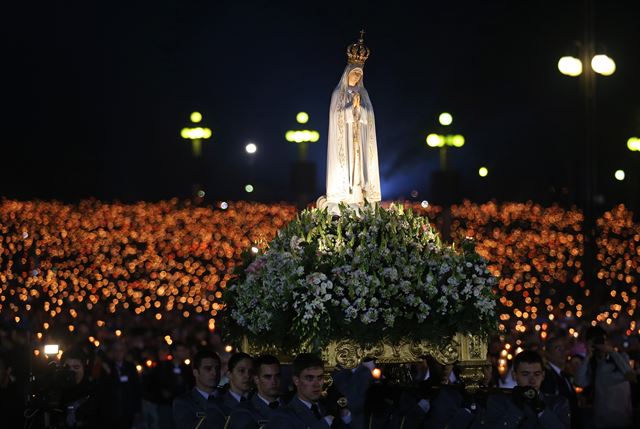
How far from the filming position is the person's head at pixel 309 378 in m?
10.3

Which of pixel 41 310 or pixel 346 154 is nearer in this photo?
pixel 346 154

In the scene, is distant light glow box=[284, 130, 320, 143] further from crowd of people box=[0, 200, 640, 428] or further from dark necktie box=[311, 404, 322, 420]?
dark necktie box=[311, 404, 322, 420]

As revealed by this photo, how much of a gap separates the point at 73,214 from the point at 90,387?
22847 mm

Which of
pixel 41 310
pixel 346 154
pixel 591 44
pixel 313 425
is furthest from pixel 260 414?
pixel 41 310

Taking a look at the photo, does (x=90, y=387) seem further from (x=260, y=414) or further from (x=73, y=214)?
(x=73, y=214)

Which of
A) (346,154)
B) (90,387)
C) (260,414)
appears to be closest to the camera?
(260,414)

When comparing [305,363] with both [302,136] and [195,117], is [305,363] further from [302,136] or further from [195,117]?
[195,117]

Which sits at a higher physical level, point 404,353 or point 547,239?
point 547,239

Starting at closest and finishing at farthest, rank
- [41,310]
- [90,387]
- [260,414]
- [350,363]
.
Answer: [260,414], [350,363], [90,387], [41,310]

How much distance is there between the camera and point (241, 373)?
11.6m

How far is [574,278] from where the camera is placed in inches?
1667

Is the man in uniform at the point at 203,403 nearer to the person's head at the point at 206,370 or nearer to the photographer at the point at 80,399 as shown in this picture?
the person's head at the point at 206,370

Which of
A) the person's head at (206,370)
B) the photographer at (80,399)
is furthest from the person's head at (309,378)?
the photographer at (80,399)

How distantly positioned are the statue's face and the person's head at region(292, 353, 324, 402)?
4801 millimetres
